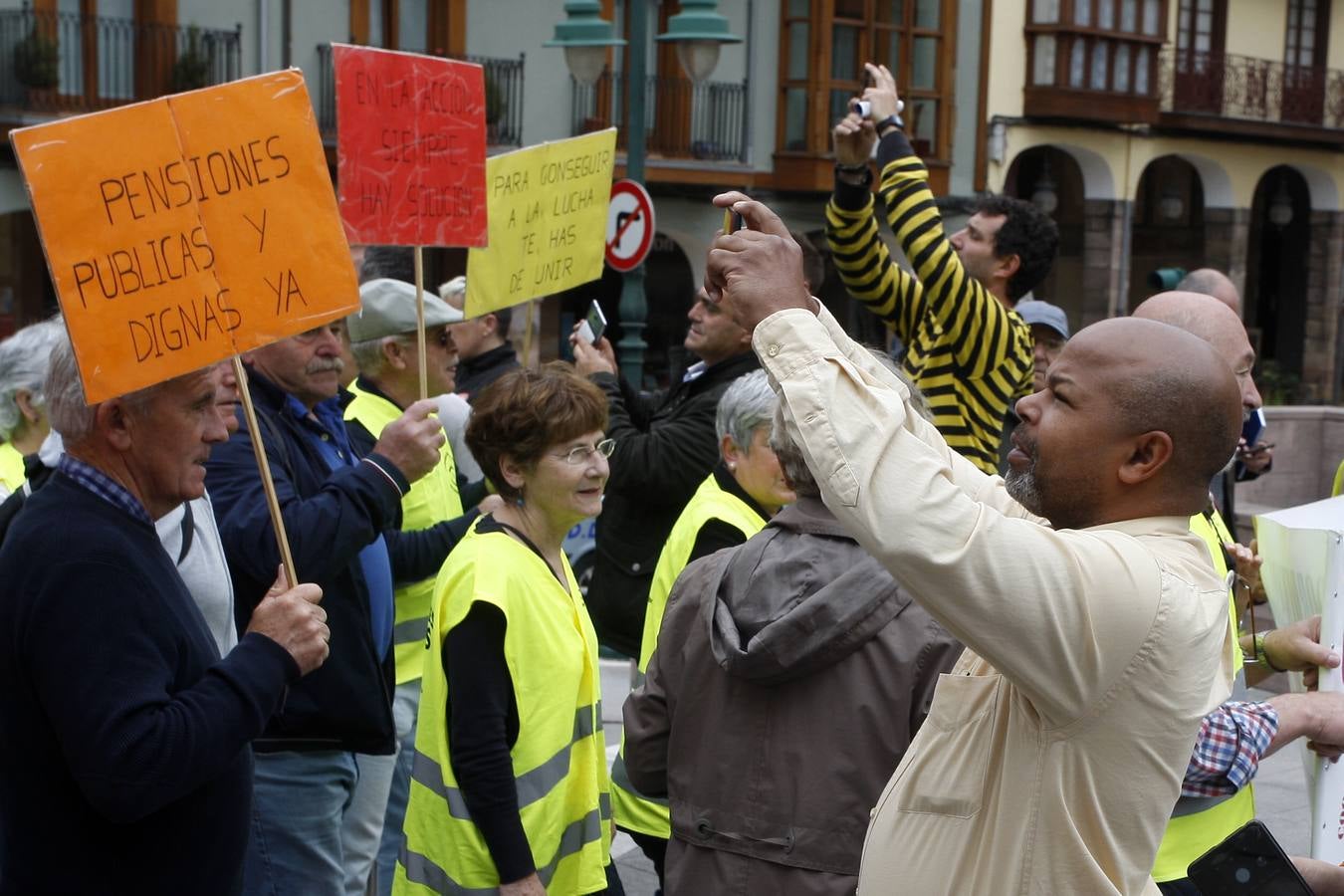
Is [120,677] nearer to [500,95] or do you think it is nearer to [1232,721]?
[1232,721]

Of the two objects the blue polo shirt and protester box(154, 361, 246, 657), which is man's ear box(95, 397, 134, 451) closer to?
protester box(154, 361, 246, 657)

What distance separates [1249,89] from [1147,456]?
29355mm

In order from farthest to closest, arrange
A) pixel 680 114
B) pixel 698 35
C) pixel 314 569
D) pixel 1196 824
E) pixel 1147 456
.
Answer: pixel 680 114
pixel 698 35
pixel 314 569
pixel 1196 824
pixel 1147 456

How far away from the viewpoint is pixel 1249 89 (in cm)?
2925

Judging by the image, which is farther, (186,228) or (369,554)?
(369,554)

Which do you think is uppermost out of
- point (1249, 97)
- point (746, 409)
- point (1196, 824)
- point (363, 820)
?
point (1249, 97)

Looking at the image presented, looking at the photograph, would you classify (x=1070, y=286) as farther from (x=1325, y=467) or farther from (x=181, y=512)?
(x=181, y=512)

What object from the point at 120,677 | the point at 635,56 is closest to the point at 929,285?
the point at 120,677

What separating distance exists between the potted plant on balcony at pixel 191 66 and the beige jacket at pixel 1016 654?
19.2 m

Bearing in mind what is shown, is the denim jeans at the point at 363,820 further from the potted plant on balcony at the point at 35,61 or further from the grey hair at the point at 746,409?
the potted plant on balcony at the point at 35,61

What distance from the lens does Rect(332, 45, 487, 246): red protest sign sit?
457 centimetres

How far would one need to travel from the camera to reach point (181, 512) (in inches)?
123

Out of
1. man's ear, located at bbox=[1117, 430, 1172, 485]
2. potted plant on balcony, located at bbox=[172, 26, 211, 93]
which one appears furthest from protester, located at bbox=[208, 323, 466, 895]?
potted plant on balcony, located at bbox=[172, 26, 211, 93]

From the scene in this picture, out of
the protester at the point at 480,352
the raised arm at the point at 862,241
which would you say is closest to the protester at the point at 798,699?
the raised arm at the point at 862,241
